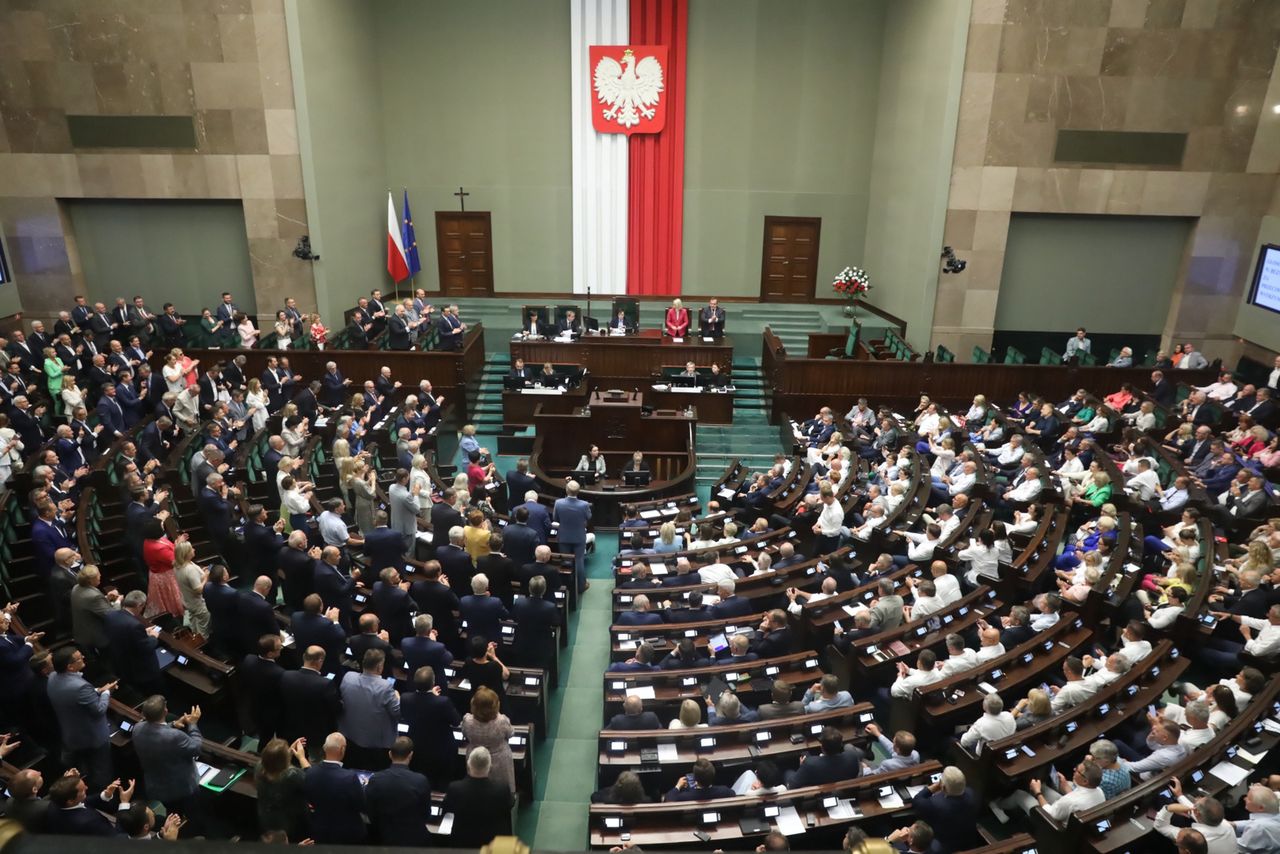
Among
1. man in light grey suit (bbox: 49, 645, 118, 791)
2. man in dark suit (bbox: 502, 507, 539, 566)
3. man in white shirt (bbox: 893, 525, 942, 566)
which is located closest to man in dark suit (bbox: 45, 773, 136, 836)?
man in light grey suit (bbox: 49, 645, 118, 791)

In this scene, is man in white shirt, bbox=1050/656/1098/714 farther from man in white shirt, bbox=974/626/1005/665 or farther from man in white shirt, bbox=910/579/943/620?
man in white shirt, bbox=910/579/943/620

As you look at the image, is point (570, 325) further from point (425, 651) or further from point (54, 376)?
point (425, 651)

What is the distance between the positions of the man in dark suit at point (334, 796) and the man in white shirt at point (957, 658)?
4.46 m

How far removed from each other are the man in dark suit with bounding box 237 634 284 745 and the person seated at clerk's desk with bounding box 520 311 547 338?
422 inches

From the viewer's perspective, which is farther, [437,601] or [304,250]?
[304,250]

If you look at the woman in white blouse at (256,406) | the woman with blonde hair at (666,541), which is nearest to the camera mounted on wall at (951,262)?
the woman with blonde hair at (666,541)

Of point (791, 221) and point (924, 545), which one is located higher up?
point (791, 221)

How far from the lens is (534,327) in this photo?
16203mm

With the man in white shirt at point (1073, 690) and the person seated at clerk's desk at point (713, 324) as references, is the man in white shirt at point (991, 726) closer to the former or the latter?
the man in white shirt at point (1073, 690)

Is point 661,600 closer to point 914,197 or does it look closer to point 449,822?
point 449,822

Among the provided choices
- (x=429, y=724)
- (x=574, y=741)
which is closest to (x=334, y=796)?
(x=429, y=724)

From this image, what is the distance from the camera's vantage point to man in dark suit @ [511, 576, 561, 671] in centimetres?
712

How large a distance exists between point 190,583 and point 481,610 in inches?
102

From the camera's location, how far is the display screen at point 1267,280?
617 inches
